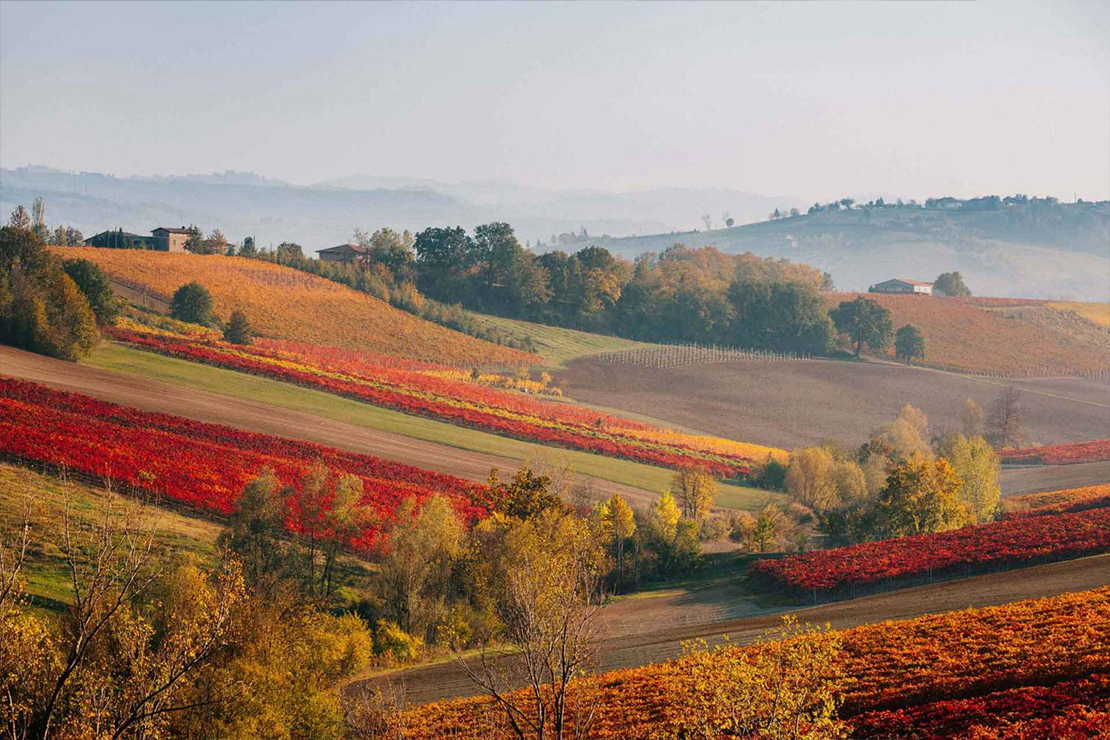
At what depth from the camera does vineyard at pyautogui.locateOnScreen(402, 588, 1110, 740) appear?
76.5ft

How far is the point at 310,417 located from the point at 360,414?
568 cm

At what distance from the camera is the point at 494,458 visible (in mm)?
75750

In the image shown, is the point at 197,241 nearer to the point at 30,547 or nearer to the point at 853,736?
the point at 30,547

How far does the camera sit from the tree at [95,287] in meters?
91.6

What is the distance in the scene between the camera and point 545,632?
18.9m

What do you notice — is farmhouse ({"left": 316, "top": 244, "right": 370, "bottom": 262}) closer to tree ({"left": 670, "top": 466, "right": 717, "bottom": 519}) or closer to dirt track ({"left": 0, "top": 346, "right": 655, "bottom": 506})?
dirt track ({"left": 0, "top": 346, "right": 655, "bottom": 506})

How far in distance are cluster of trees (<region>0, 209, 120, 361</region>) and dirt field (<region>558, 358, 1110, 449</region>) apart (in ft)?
175

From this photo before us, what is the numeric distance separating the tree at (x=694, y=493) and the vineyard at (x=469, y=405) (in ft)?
51.2

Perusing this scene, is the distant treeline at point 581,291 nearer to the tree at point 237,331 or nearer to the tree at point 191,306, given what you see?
the tree at point 191,306

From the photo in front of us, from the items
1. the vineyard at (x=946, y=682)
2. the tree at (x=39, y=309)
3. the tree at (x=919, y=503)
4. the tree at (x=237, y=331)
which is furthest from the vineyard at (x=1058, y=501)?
the tree at (x=237, y=331)

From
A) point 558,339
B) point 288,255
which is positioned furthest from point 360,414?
point 288,255

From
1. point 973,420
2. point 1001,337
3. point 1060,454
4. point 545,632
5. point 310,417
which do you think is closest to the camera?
point 545,632

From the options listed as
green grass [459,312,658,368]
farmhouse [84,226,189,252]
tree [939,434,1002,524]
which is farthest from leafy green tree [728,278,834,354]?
farmhouse [84,226,189,252]

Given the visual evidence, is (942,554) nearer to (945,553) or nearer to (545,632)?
(945,553)
